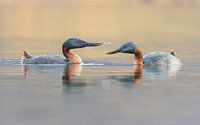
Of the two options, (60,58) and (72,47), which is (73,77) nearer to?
(60,58)

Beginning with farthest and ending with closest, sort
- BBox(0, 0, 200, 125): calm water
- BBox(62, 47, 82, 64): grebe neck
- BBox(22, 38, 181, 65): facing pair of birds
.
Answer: BBox(62, 47, 82, 64): grebe neck
BBox(22, 38, 181, 65): facing pair of birds
BBox(0, 0, 200, 125): calm water

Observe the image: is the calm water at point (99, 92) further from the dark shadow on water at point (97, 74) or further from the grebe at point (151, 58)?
the grebe at point (151, 58)

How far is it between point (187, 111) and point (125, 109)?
3.39 feet

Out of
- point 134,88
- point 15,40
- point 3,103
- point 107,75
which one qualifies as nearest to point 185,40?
point 15,40

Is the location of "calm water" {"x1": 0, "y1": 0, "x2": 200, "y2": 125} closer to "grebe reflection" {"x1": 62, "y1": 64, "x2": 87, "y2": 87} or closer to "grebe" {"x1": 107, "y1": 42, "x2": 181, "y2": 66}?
"grebe reflection" {"x1": 62, "y1": 64, "x2": 87, "y2": 87}

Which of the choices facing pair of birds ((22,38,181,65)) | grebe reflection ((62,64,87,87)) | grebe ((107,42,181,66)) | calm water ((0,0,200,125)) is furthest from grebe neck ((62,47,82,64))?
grebe ((107,42,181,66))

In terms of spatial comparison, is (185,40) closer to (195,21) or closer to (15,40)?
(15,40)

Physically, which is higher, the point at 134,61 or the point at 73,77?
the point at 134,61

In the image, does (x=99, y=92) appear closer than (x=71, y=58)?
Yes

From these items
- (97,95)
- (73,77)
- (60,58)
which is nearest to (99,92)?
(97,95)

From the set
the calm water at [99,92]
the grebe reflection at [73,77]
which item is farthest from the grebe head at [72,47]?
the calm water at [99,92]

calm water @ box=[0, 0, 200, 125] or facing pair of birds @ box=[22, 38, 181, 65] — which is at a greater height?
facing pair of birds @ box=[22, 38, 181, 65]

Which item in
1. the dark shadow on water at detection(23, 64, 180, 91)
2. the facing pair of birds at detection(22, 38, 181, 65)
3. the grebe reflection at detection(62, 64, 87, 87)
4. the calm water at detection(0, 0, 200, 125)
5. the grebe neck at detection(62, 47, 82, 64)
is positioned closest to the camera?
the calm water at detection(0, 0, 200, 125)

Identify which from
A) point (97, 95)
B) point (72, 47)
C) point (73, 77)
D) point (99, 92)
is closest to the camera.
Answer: point (97, 95)
